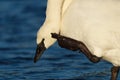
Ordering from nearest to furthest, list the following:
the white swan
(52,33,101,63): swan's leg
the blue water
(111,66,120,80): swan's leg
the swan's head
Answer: the white swan
(52,33,101,63): swan's leg
the swan's head
(111,66,120,80): swan's leg
the blue water

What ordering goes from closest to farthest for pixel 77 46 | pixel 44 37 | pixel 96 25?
pixel 96 25
pixel 77 46
pixel 44 37

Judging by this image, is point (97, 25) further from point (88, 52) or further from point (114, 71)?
point (114, 71)

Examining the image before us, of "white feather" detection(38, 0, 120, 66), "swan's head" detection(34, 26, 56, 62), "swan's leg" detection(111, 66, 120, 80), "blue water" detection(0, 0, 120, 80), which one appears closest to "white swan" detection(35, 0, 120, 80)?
"white feather" detection(38, 0, 120, 66)

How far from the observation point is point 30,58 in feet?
40.3

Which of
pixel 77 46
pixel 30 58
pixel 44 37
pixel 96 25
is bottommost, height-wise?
pixel 30 58

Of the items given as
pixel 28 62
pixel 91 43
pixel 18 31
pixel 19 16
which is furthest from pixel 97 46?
pixel 19 16

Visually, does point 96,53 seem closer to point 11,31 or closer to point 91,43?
point 91,43

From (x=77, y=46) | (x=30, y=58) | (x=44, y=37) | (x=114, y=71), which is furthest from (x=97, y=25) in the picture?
(x=30, y=58)

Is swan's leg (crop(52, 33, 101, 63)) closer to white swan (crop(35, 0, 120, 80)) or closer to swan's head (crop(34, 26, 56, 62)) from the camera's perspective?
white swan (crop(35, 0, 120, 80))

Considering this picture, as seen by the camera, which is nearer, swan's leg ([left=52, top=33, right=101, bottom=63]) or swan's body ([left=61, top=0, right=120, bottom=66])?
swan's body ([left=61, top=0, right=120, bottom=66])

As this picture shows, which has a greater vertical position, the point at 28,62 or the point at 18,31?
the point at 28,62

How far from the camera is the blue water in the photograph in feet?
36.9

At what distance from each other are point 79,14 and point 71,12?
0.54 feet

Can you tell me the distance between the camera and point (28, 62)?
12.0 metres
